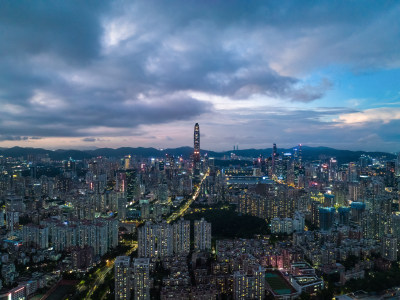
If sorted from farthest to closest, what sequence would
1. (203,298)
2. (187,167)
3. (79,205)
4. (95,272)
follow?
(187,167)
(79,205)
(95,272)
(203,298)

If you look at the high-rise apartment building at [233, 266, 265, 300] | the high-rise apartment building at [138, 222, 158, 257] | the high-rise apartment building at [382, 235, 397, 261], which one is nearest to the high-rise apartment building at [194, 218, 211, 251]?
the high-rise apartment building at [138, 222, 158, 257]

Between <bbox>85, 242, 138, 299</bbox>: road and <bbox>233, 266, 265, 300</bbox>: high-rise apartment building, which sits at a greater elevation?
<bbox>233, 266, 265, 300</bbox>: high-rise apartment building

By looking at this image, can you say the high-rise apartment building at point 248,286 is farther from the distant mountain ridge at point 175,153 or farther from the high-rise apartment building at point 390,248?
the distant mountain ridge at point 175,153

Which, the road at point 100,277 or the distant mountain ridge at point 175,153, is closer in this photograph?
the road at point 100,277

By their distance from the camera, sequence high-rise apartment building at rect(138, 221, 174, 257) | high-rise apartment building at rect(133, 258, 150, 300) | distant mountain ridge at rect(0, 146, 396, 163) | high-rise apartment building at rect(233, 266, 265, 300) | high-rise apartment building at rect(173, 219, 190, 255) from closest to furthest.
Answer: high-rise apartment building at rect(133, 258, 150, 300)
high-rise apartment building at rect(233, 266, 265, 300)
high-rise apartment building at rect(138, 221, 174, 257)
high-rise apartment building at rect(173, 219, 190, 255)
distant mountain ridge at rect(0, 146, 396, 163)

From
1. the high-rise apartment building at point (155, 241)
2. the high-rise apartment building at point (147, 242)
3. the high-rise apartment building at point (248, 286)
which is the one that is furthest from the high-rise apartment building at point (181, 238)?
the high-rise apartment building at point (248, 286)

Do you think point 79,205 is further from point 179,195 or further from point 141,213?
point 179,195

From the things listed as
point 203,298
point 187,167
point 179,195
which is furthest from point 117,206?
point 187,167

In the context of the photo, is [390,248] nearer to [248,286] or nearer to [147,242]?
[248,286]

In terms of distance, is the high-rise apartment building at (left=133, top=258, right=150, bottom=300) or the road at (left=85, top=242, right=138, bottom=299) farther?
the road at (left=85, top=242, right=138, bottom=299)

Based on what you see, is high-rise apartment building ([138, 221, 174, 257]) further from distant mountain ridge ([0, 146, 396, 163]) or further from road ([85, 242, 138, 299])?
distant mountain ridge ([0, 146, 396, 163])

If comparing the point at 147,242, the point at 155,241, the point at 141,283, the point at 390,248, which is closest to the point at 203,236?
the point at 155,241
